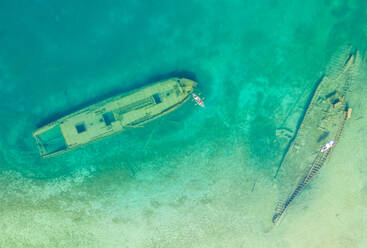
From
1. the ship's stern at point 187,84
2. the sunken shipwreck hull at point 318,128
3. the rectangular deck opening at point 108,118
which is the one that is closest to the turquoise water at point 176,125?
the sunken shipwreck hull at point 318,128

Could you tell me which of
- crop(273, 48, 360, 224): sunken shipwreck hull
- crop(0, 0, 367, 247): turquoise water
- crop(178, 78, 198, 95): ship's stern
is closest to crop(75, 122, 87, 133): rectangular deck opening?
crop(0, 0, 367, 247): turquoise water

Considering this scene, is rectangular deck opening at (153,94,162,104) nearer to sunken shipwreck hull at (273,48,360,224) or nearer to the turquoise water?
the turquoise water

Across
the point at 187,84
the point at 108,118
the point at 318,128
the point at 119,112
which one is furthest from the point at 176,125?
the point at 318,128

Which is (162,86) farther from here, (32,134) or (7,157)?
(7,157)

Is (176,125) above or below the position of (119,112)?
below

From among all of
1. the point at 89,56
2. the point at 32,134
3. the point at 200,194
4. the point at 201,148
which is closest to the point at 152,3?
the point at 89,56

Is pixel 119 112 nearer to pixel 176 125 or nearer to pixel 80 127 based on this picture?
pixel 80 127

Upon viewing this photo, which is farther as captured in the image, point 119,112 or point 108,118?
point 108,118

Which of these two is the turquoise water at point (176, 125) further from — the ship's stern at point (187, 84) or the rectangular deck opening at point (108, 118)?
the rectangular deck opening at point (108, 118)
